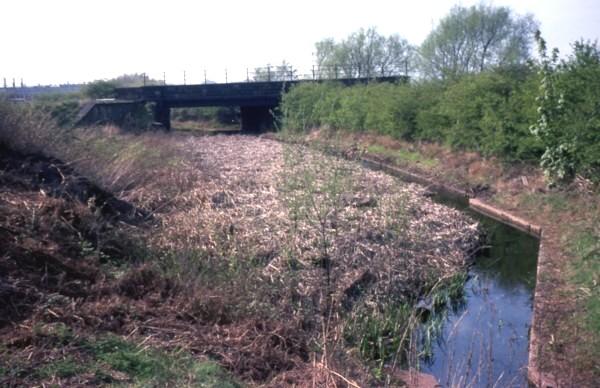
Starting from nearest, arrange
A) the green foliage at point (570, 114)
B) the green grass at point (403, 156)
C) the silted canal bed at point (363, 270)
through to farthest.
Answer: the silted canal bed at point (363, 270)
the green foliage at point (570, 114)
the green grass at point (403, 156)

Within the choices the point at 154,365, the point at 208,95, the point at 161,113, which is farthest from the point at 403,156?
the point at 154,365

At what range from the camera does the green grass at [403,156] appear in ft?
84.1

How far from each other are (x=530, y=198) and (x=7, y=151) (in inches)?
520

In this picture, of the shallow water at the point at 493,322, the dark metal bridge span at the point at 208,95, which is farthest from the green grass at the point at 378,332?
the dark metal bridge span at the point at 208,95

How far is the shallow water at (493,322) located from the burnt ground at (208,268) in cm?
69

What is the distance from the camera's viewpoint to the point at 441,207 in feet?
53.7

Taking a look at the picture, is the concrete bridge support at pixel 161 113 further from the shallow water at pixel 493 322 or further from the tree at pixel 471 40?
the shallow water at pixel 493 322

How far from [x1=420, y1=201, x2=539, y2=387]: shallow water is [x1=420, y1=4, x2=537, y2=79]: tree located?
28.7 meters

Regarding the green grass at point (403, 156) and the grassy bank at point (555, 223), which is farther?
the green grass at point (403, 156)

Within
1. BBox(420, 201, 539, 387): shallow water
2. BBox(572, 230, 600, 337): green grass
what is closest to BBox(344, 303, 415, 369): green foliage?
BBox(420, 201, 539, 387): shallow water

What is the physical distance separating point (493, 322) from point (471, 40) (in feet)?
126

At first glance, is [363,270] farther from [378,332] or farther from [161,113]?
[161,113]

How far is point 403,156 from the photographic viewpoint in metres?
27.9

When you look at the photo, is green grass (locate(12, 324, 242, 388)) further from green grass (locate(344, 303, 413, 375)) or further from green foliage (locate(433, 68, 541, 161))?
green foliage (locate(433, 68, 541, 161))
